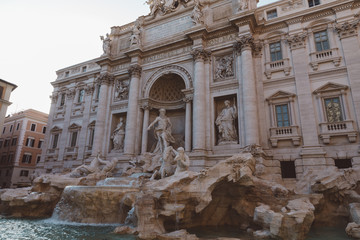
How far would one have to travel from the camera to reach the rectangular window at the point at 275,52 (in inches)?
616

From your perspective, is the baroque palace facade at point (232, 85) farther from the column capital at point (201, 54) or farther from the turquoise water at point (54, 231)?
the turquoise water at point (54, 231)

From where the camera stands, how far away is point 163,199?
8539mm

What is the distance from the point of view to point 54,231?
827 centimetres

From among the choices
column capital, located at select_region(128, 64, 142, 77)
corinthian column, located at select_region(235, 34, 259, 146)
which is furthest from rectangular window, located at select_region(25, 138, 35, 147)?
corinthian column, located at select_region(235, 34, 259, 146)

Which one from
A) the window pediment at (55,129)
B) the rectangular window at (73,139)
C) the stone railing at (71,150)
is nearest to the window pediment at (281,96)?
the stone railing at (71,150)

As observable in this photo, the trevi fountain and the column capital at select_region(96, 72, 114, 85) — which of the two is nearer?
the trevi fountain

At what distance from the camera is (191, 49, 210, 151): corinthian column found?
49.5 ft

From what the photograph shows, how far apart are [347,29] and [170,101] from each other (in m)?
12.6

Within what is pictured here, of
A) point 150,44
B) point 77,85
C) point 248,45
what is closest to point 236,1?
point 248,45

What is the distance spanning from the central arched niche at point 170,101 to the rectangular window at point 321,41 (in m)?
9.61

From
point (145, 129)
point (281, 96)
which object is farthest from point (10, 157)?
point (281, 96)

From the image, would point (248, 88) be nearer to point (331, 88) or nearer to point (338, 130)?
point (331, 88)

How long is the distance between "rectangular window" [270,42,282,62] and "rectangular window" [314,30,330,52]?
2133mm

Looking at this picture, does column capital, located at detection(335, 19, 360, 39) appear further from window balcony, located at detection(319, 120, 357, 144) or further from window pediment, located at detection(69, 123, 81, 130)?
window pediment, located at detection(69, 123, 81, 130)
